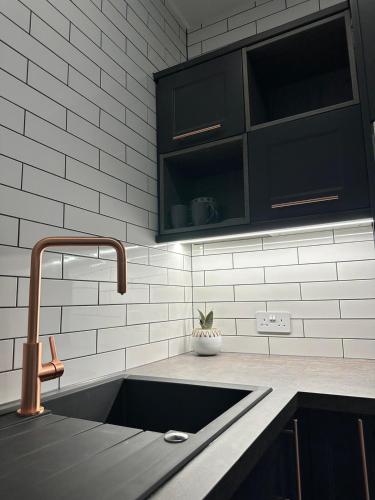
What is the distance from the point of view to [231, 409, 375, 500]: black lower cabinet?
3.04ft

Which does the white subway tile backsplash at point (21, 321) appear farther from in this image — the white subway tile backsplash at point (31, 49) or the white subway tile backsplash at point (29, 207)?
the white subway tile backsplash at point (31, 49)

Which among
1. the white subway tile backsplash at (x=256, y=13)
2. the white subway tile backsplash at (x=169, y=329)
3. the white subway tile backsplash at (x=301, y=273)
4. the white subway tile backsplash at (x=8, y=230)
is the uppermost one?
the white subway tile backsplash at (x=256, y=13)

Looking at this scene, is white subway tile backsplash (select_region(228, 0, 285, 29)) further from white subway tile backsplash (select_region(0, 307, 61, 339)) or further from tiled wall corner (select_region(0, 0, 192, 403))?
white subway tile backsplash (select_region(0, 307, 61, 339))

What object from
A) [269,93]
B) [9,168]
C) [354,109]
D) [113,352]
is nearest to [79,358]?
[113,352]

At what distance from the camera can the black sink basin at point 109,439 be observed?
20.2 inches

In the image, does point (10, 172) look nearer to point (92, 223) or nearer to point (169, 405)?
point (92, 223)

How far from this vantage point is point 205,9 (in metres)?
2.06

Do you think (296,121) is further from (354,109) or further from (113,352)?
(113,352)

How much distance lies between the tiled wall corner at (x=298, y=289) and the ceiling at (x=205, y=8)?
138cm

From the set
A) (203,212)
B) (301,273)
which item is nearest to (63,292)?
(203,212)

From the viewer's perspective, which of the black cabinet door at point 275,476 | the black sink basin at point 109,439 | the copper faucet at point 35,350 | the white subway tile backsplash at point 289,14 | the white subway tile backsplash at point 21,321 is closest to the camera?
the black sink basin at point 109,439

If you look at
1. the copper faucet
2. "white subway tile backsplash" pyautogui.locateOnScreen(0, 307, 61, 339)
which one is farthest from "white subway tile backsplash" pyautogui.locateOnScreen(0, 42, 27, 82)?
"white subway tile backsplash" pyautogui.locateOnScreen(0, 307, 61, 339)

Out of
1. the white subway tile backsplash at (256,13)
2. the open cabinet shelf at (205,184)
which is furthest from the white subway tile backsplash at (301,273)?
the white subway tile backsplash at (256,13)

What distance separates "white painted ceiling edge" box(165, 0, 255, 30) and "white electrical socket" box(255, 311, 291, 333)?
1.73 metres
